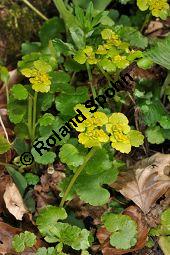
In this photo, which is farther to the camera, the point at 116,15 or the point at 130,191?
the point at 116,15

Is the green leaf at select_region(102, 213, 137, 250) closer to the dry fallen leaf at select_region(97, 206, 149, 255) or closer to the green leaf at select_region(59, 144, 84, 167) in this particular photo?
the dry fallen leaf at select_region(97, 206, 149, 255)

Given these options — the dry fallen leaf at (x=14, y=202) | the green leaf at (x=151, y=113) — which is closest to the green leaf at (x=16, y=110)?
the dry fallen leaf at (x=14, y=202)

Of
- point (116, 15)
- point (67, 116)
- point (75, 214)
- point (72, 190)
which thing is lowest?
point (75, 214)

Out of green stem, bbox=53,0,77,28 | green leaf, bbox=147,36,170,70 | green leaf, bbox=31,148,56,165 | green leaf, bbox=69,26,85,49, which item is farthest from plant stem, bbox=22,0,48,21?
green leaf, bbox=31,148,56,165

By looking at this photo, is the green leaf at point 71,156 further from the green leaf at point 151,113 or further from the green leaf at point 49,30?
the green leaf at point 49,30

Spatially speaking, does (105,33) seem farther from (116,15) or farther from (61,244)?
(61,244)

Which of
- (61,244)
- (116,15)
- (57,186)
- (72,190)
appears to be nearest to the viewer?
(61,244)

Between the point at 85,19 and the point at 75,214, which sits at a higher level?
the point at 85,19

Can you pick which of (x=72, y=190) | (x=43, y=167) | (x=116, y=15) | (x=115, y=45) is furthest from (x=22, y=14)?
(x=72, y=190)
